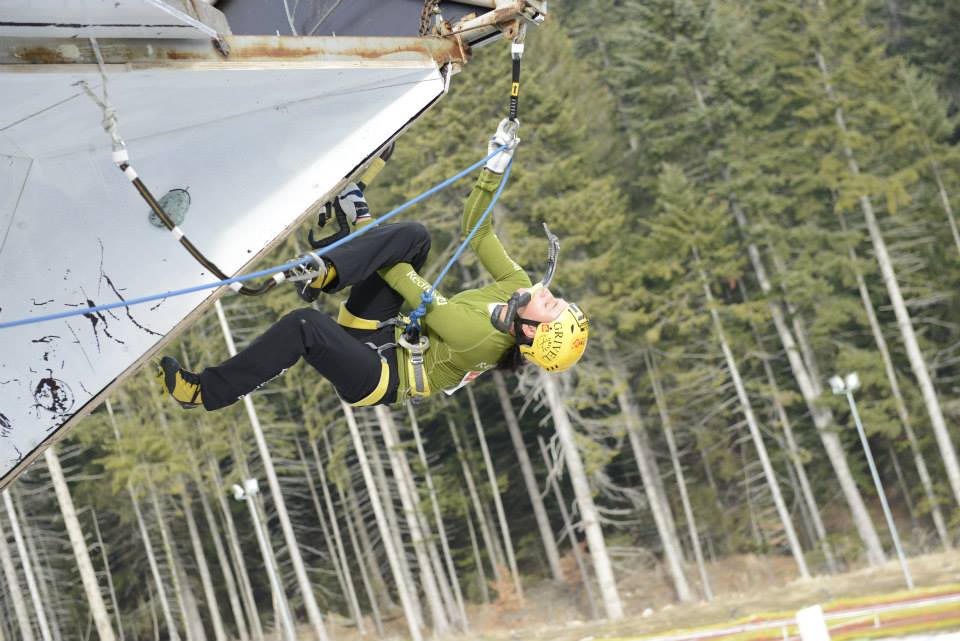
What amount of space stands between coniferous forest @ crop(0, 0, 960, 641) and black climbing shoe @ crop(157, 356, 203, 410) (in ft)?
55.1

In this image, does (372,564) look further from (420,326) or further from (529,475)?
(420,326)

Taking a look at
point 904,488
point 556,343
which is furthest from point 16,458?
point 904,488

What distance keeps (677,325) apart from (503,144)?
82.5 ft

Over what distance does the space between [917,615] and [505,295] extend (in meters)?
11.7

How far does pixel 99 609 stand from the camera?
827 inches

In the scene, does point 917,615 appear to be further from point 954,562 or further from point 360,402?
point 360,402

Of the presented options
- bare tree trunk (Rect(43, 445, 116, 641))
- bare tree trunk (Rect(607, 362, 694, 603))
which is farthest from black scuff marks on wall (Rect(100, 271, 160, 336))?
bare tree trunk (Rect(607, 362, 694, 603))

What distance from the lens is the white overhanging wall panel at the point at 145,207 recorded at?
5.53 m

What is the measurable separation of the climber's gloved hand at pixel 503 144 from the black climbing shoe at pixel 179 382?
2018 millimetres

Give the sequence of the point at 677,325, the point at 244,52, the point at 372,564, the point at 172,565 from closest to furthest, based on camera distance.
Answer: the point at 244,52
the point at 677,325
the point at 172,565
the point at 372,564

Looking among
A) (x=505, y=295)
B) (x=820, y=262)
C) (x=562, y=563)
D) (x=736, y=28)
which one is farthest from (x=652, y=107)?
(x=505, y=295)

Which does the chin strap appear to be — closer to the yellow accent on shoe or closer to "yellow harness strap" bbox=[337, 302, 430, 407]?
"yellow harness strap" bbox=[337, 302, 430, 407]

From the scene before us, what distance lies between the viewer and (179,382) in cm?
573

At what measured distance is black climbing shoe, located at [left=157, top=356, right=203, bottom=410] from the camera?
5734 mm
